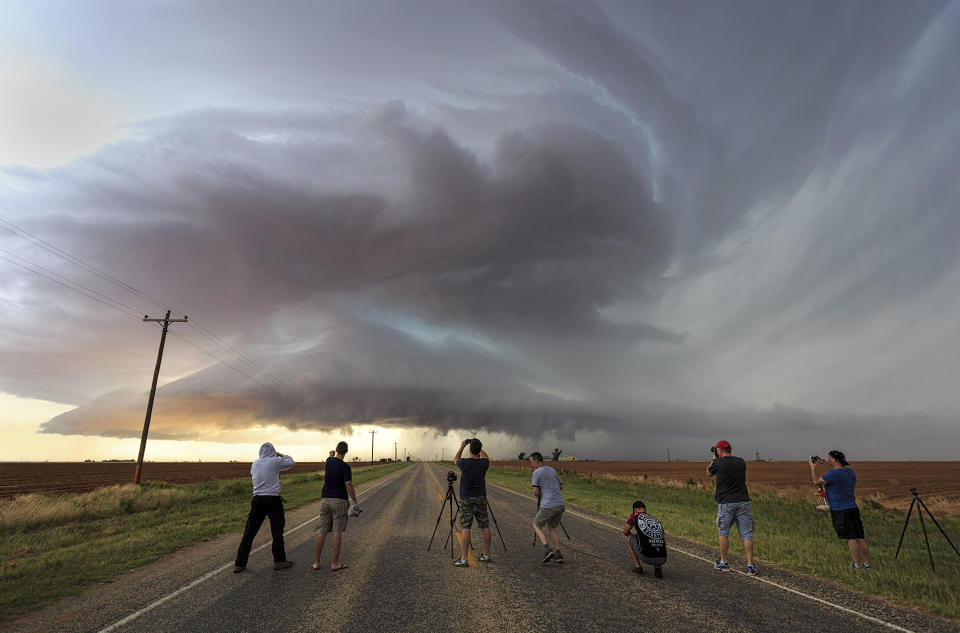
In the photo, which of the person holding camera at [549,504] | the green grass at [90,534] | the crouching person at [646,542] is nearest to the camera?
the crouching person at [646,542]

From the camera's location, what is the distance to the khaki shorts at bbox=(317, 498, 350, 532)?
30.5ft

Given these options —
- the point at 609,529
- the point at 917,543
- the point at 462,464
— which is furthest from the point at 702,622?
→ the point at 917,543

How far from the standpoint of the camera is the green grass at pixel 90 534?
8.78m

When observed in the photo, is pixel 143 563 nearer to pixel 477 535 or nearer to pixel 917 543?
pixel 477 535

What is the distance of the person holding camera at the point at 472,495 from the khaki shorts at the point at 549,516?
1.08 meters

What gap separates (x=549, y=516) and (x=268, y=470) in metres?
5.57

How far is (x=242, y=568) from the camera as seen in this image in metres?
9.00

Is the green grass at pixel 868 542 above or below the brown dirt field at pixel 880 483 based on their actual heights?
above

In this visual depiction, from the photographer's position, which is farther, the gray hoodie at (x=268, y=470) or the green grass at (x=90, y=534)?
the gray hoodie at (x=268, y=470)

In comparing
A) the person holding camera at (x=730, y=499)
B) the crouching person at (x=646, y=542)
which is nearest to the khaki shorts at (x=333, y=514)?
the crouching person at (x=646, y=542)

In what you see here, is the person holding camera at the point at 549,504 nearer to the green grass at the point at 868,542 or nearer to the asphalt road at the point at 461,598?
the asphalt road at the point at 461,598

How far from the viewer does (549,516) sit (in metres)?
9.66

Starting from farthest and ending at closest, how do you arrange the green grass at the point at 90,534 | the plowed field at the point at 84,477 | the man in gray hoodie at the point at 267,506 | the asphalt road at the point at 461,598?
the plowed field at the point at 84,477 < the man in gray hoodie at the point at 267,506 < the green grass at the point at 90,534 < the asphalt road at the point at 461,598

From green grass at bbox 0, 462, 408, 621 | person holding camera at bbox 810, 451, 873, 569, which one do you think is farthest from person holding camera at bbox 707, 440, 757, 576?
green grass at bbox 0, 462, 408, 621
